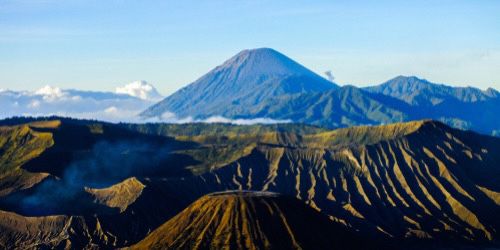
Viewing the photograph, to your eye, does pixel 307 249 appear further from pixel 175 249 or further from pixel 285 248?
pixel 175 249

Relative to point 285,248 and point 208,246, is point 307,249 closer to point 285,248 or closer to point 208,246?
point 285,248

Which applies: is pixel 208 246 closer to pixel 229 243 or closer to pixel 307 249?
pixel 229 243

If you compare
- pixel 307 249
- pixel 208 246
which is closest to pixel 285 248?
pixel 307 249

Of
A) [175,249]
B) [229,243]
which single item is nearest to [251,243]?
[229,243]

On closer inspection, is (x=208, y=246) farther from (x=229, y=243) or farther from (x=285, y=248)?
(x=285, y=248)

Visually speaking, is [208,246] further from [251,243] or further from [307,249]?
[307,249]

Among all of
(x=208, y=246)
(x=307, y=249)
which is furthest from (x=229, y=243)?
(x=307, y=249)
